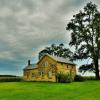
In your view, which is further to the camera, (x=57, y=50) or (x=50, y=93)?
(x=57, y=50)

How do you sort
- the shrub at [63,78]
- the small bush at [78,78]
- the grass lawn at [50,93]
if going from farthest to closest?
the small bush at [78,78], the shrub at [63,78], the grass lawn at [50,93]

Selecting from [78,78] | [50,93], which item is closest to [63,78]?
[78,78]

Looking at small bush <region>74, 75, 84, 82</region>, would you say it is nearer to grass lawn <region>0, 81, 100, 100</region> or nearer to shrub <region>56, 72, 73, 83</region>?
shrub <region>56, 72, 73, 83</region>

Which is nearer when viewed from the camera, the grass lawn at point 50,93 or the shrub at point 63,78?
the grass lawn at point 50,93

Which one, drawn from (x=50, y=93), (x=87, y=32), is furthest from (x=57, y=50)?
Answer: (x=50, y=93)

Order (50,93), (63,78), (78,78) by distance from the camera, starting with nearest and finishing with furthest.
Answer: (50,93) < (63,78) < (78,78)

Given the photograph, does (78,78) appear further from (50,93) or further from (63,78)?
(50,93)

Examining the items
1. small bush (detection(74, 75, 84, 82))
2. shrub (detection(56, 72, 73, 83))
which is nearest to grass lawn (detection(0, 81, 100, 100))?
shrub (detection(56, 72, 73, 83))

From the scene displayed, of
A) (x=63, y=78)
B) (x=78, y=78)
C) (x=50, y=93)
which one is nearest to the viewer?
(x=50, y=93)

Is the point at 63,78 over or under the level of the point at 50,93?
over

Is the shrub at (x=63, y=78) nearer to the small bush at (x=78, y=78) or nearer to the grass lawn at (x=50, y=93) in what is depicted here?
the small bush at (x=78, y=78)

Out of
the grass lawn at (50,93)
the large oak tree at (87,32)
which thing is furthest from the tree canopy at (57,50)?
the grass lawn at (50,93)

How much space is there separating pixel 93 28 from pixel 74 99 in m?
50.7

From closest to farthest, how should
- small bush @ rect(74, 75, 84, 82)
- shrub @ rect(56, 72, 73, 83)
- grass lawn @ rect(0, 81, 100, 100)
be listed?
grass lawn @ rect(0, 81, 100, 100)
shrub @ rect(56, 72, 73, 83)
small bush @ rect(74, 75, 84, 82)
